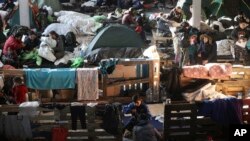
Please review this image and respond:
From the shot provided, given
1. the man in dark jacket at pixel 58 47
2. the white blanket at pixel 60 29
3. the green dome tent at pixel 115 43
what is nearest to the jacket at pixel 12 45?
the man in dark jacket at pixel 58 47

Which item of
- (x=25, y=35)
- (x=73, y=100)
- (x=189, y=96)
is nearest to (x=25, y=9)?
(x=25, y=35)

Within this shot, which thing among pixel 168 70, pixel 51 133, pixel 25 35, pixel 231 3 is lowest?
pixel 51 133

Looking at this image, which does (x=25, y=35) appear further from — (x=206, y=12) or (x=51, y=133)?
(x=206, y=12)

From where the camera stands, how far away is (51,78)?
12117 mm

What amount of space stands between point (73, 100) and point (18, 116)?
256 cm

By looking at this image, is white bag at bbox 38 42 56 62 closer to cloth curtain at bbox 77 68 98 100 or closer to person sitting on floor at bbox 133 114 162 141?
cloth curtain at bbox 77 68 98 100

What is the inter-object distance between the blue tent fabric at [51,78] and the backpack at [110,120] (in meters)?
2.18

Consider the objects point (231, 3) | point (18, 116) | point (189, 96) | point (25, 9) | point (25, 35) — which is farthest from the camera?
point (231, 3)

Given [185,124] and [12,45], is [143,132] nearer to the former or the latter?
[185,124]

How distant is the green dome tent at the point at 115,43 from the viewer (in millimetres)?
14375

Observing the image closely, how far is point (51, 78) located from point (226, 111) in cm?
423

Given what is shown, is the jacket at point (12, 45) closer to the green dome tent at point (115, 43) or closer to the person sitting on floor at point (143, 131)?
the green dome tent at point (115, 43)

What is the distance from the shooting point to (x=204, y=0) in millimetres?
19562

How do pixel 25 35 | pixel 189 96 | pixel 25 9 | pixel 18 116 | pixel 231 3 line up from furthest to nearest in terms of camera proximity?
pixel 231 3, pixel 25 9, pixel 25 35, pixel 189 96, pixel 18 116
